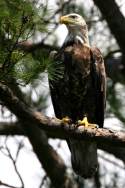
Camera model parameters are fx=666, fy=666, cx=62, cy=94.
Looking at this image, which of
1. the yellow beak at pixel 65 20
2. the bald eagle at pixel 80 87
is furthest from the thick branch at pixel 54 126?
the yellow beak at pixel 65 20

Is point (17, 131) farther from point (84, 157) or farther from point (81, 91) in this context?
point (81, 91)

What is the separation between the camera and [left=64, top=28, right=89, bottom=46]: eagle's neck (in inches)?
198

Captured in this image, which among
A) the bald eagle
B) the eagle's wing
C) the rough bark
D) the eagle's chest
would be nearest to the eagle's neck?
the bald eagle

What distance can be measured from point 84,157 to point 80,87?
0.60 m

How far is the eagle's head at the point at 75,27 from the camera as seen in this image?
16.7ft

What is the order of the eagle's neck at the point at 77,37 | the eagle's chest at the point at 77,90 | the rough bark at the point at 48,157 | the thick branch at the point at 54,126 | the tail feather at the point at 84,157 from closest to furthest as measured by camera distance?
1. the thick branch at the point at 54,126
2. the eagle's chest at the point at 77,90
3. the tail feather at the point at 84,157
4. the eagle's neck at the point at 77,37
5. the rough bark at the point at 48,157

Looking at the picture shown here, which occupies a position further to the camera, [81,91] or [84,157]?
[84,157]

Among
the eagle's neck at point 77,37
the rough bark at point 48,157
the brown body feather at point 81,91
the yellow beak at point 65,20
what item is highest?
the yellow beak at point 65,20

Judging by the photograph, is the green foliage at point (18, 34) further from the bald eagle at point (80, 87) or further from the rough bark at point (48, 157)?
the rough bark at point (48, 157)

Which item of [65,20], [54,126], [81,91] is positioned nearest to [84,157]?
[81,91]

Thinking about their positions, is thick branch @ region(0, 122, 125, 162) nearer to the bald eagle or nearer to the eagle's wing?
the bald eagle

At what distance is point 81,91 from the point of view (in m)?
4.80

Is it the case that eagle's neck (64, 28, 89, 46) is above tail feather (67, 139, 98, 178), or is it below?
above

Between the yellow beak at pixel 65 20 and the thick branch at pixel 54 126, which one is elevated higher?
the yellow beak at pixel 65 20
